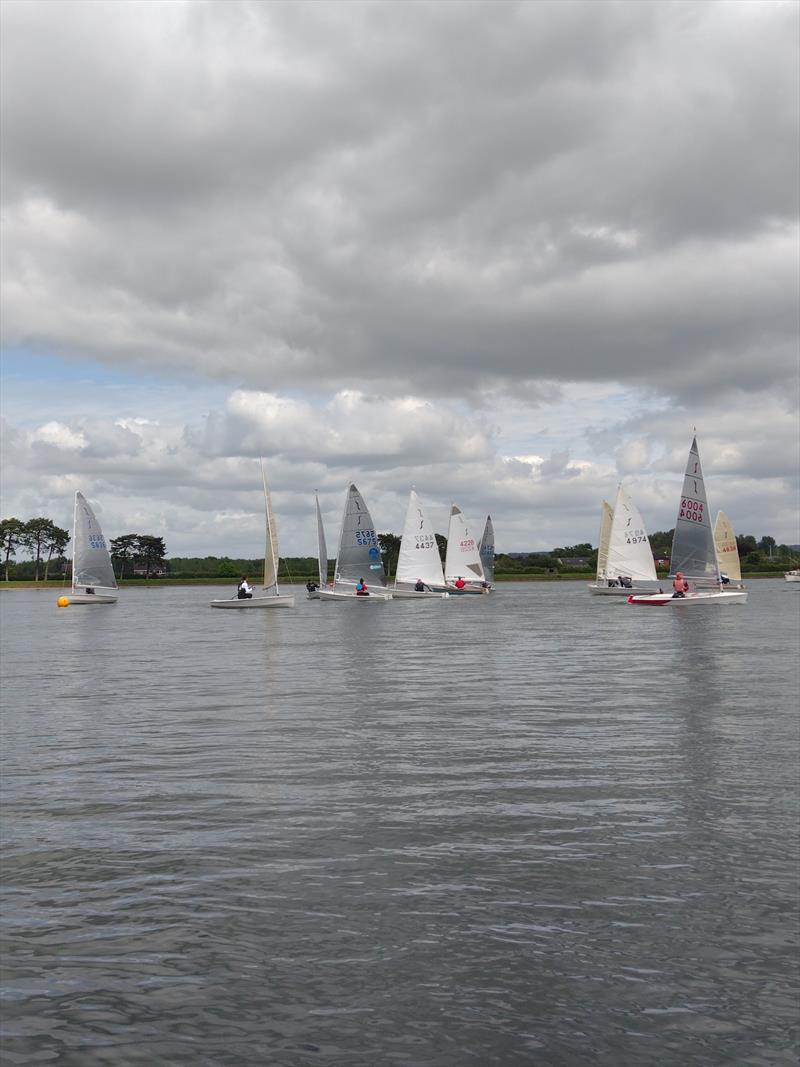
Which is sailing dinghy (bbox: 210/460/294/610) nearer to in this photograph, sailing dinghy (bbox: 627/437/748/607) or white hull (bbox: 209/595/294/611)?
white hull (bbox: 209/595/294/611)

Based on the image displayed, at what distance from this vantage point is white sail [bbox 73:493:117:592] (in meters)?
99.6

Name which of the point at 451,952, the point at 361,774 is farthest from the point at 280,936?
the point at 361,774

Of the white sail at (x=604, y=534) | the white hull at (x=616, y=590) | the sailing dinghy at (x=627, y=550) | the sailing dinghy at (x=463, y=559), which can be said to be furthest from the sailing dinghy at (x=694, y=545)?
the sailing dinghy at (x=463, y=559)

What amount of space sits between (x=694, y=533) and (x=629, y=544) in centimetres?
1315

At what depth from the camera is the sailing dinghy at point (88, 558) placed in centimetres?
9956

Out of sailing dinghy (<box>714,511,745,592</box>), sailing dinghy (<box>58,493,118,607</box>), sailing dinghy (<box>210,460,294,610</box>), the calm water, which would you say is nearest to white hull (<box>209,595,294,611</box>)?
sailing dinghy (<box>210,460,294,610</box>)

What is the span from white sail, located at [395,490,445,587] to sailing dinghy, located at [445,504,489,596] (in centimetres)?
499

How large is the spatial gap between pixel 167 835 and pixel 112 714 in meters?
11.8

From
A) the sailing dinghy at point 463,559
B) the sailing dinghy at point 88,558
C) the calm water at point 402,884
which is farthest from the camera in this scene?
the sailing dinghy at point 463,559

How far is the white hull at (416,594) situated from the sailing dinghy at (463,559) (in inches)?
112

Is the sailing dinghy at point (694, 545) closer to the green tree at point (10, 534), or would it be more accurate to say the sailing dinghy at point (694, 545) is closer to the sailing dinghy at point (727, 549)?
the sailing dinghy at point (727, 549)

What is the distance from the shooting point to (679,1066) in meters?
Answer: 6.57

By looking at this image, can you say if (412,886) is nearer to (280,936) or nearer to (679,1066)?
(280,936)

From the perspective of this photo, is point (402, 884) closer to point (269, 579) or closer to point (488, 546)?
point (269, 579)
